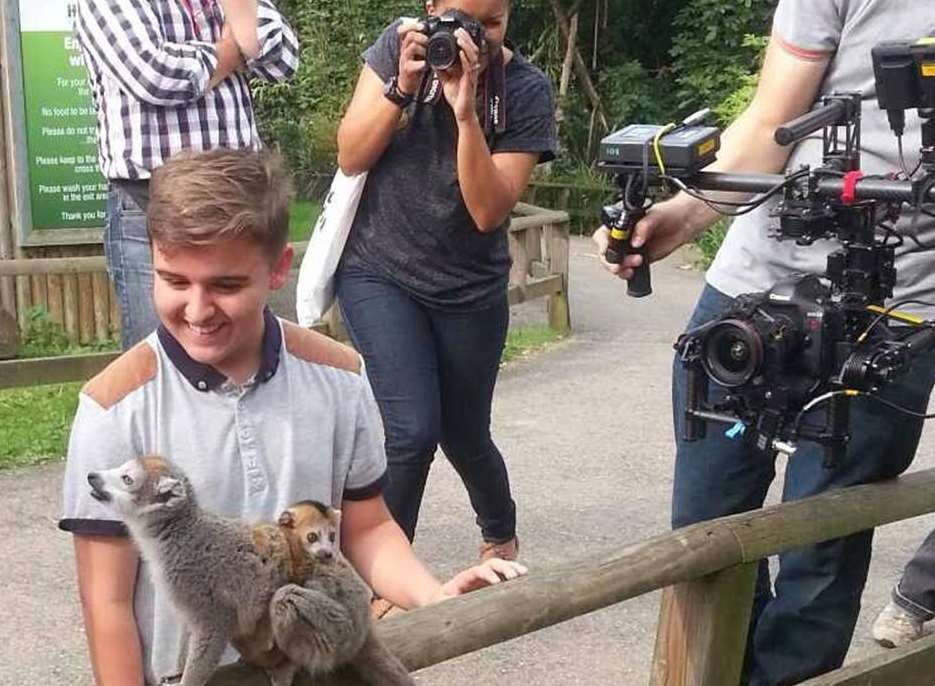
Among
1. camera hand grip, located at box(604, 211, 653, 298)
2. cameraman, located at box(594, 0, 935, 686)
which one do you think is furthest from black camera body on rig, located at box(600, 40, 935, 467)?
cameraman, located at box(594, 0, 935, 686)

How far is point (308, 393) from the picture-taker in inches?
89.5

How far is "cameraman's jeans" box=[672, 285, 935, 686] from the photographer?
324 cm

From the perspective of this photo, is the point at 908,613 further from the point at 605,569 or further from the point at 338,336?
the point at 338,336

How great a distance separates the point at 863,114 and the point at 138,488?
196 cm

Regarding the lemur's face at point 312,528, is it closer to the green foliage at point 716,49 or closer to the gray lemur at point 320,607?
the gray lemur at point 320,607

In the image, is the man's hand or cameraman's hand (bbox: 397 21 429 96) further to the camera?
cameraman's hand (bbox: 397 21 429 96)

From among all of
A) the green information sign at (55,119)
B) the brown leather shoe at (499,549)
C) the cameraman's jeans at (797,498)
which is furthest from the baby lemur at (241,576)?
the green information sign at (55,119)

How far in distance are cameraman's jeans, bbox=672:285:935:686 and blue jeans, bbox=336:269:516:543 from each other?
34.2 inches

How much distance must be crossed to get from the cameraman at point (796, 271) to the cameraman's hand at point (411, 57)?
36.5 inches

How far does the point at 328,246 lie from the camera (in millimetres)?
4055

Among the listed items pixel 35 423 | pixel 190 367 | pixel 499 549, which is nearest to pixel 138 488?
pixel 190 367

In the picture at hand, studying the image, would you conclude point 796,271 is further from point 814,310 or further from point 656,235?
point 814,310

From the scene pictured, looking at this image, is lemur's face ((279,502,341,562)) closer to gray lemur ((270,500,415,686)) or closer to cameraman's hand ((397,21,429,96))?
gray lemur ((270,500,415,686))

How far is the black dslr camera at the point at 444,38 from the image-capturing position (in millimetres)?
3775
